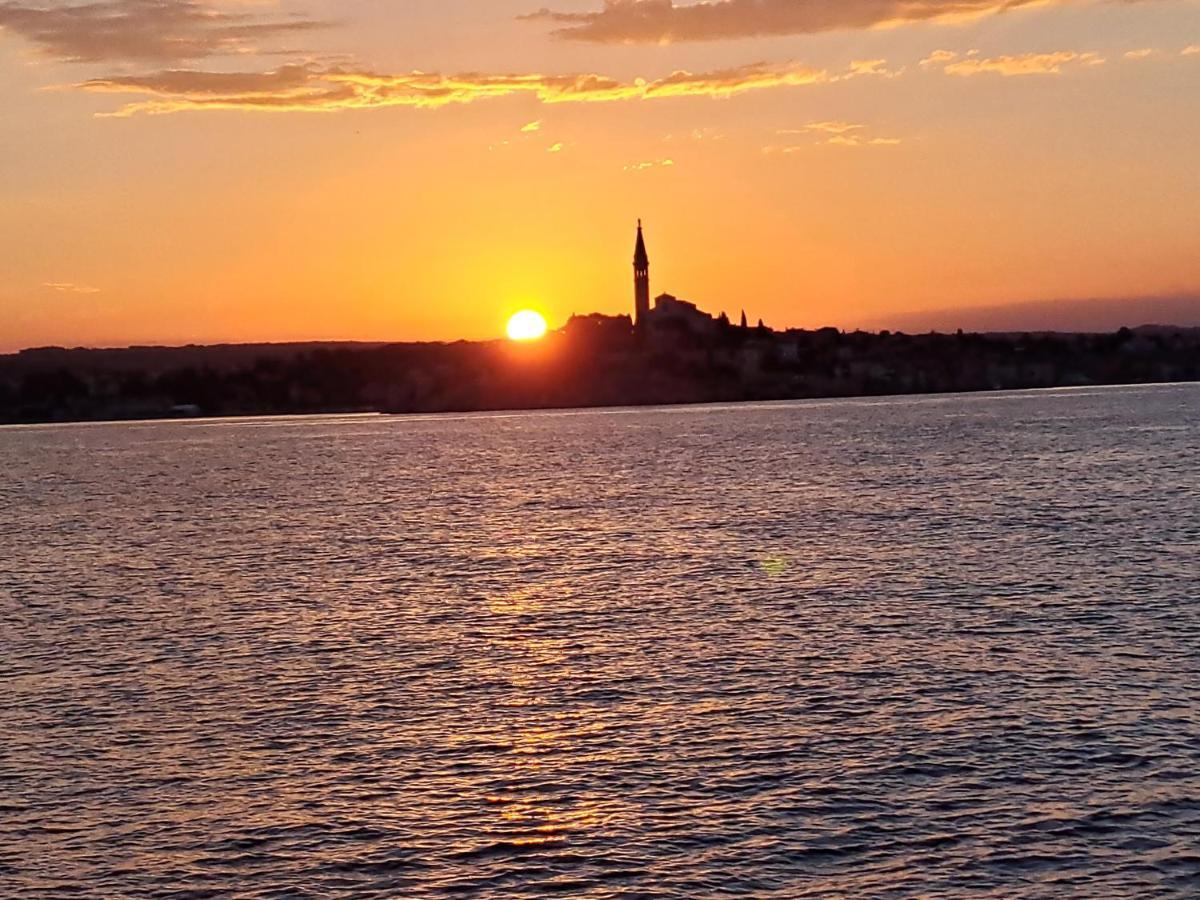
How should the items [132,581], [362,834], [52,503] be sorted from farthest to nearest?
[52,503] < [132,581] < [362,834]

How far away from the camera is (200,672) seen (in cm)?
3909

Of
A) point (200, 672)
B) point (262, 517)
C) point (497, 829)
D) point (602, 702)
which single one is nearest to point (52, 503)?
point (262, 517)

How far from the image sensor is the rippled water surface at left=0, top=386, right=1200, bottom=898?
23.8m

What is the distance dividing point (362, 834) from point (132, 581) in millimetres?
37507

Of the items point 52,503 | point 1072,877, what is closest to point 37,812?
point 1072,877

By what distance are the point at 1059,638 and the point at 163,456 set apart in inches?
6428

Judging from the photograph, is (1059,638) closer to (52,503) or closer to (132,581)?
(132,581)

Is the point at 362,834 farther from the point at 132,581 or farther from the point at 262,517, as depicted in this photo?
the point at 262,517

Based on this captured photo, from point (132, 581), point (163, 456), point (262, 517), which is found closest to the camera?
point (132, 581)

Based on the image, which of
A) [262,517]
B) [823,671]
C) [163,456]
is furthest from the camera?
[163,456]

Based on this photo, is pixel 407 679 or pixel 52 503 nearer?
pixel 407 679

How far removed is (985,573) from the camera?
53938 millimetres

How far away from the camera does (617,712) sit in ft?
109

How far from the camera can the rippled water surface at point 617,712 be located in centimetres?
2383
